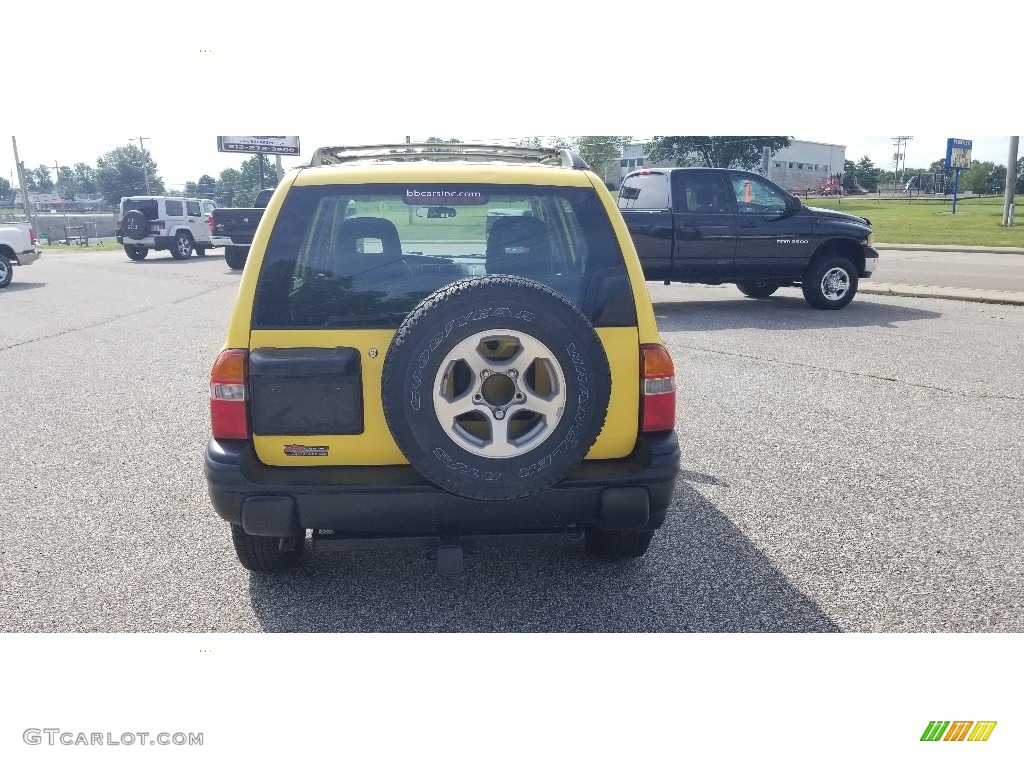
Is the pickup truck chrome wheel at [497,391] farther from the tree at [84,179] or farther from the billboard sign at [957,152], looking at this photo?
the tree at [84,179]

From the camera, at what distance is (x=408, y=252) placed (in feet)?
12.1

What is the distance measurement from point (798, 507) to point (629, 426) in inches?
72.2

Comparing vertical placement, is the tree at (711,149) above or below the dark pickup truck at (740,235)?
above

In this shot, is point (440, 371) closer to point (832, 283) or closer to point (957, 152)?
point (832, 283)

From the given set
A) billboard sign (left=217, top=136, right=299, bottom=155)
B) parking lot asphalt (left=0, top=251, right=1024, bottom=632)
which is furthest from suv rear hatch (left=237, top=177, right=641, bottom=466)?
billboard sign (left=217, top=136, right=299, bottom=155)

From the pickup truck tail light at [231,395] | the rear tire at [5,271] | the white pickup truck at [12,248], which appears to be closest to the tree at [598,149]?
the white pickup truck at [12,248]

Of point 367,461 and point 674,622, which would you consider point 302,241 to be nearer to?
point 367,461

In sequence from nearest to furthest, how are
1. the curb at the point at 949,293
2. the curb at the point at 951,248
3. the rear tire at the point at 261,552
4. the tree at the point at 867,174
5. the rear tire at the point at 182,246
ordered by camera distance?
the rear tire at the point at 261,552 → the curb at the point at 949,293 → the curb at the point at 951,248 → the rear tire at the point at 182,246 → the tree at the point at 867,174

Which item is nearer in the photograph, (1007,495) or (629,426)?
(629,426)

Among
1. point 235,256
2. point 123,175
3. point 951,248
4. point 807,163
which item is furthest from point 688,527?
point 123,175

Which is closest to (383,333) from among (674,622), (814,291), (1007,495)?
(674,622)

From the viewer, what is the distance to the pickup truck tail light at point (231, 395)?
3340 mm

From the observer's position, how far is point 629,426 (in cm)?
349

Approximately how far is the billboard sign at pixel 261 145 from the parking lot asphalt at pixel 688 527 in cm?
4207
